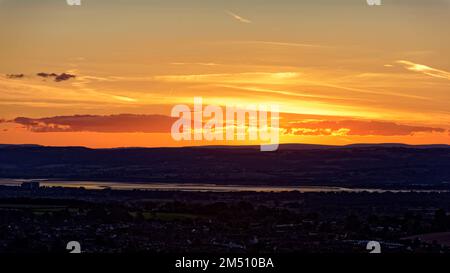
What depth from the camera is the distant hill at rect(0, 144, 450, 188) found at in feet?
229

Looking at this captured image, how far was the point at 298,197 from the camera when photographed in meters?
50.0

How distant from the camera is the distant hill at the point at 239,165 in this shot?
69.8 meters

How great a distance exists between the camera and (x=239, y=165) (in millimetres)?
78250
